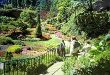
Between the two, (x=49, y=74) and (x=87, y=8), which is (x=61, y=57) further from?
(x=87, y=8)

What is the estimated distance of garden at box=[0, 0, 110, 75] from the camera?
55.9 ft

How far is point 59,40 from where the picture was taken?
41.5 meters

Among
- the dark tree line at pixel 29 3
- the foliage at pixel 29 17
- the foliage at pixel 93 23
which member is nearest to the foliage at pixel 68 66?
the foliage at pixel 93 23

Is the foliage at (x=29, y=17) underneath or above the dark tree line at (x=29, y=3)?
underneath

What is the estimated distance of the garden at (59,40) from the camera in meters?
17.0

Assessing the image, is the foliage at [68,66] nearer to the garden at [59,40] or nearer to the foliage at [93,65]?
the garden at [59,40]

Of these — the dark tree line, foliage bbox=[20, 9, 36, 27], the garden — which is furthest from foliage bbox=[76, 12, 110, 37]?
the dark tree line

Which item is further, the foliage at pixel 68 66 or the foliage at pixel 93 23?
the foliage at pixel 93 23

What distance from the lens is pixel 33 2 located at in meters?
96.6

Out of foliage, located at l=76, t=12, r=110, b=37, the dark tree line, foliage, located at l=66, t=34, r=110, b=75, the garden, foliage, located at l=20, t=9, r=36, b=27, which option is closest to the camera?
foliage, located at l=66, t=34, r=110, b=75

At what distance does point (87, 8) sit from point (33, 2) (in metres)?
54.4

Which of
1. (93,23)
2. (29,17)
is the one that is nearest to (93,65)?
(93,23)

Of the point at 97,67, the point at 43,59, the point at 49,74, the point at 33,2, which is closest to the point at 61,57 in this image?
the point at 43,59

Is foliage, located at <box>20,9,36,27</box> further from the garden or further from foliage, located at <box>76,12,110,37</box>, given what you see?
foliage, located at <box>76,12,110,37</box>
